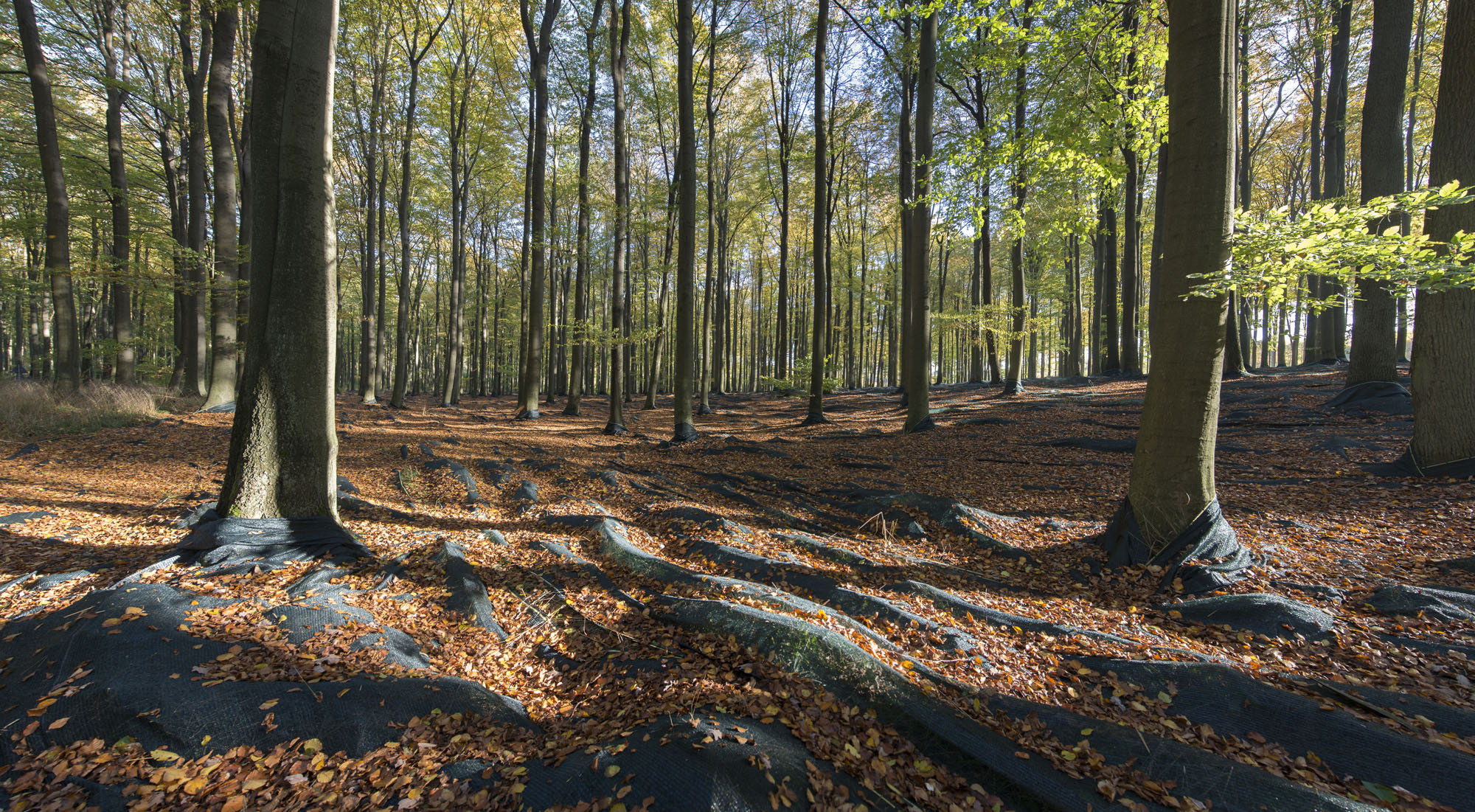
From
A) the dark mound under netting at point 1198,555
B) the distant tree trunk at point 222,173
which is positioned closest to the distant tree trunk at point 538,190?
the distant tree trunk at point 222,173

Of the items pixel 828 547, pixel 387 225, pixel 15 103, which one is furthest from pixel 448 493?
pixel 387 225

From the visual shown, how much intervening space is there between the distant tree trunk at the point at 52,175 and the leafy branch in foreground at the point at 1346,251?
1778 centimetres

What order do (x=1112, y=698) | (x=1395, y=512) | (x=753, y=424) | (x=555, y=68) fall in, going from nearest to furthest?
(x=1112, y=698) < (x=1395, y=512) < (x=753, y=424) < (x=555, y=68)

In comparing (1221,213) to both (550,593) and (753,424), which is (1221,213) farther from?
(753,424)

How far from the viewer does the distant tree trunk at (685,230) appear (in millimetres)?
10910

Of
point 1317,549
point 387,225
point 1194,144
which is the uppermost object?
point 387,225

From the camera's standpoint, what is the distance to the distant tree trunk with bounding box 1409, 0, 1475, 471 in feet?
18.4

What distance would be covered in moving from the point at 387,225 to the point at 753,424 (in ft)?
72.4

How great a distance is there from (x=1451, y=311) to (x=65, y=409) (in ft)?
66.9

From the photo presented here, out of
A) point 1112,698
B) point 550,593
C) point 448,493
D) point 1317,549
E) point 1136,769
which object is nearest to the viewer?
point 1136,769

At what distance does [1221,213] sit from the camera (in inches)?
177

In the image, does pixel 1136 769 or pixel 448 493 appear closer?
pixel 1136 769

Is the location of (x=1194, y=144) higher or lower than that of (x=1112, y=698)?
higher

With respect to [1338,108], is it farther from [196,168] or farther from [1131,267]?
[196,168]
